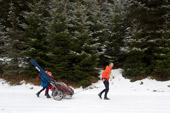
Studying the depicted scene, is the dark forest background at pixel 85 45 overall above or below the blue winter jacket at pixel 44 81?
above

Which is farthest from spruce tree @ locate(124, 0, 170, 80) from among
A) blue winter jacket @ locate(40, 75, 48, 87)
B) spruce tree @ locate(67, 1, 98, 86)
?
blue winter jacket @ locate(40, 75, 48, 87)

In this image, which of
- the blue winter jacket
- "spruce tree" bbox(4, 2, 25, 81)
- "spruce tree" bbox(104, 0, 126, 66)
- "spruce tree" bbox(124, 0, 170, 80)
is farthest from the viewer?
"spruce tree" bbox(104, 0, 126, 66)

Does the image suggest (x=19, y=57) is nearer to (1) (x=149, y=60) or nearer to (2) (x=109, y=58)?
(2) (x=109, y=58)

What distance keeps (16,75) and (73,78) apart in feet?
18.4

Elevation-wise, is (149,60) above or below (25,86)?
above

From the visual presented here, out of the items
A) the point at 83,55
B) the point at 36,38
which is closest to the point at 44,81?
the point at 83,55

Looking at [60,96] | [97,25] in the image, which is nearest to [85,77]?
[60,96]

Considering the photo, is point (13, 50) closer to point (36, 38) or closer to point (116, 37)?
point (36, 38)

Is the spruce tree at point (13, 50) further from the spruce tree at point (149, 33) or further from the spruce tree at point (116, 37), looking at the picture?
the spruce tree at point (149, 33)

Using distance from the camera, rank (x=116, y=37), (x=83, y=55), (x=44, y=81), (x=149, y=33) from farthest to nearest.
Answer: (x=116, y=37) < (x=149, y=33) < (x=83, y=55) < (x=44, y=81)

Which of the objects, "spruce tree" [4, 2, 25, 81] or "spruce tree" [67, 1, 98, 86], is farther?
"spruce tree" [4, 2, 25, 81]

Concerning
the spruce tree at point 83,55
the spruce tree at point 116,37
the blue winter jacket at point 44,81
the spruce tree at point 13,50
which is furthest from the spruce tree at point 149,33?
the spruce tree at point 13,50

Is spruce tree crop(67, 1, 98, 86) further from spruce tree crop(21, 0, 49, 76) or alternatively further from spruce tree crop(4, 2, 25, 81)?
spruce tree crop(4, 2, 25, 81)

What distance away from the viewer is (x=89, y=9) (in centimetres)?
1389
